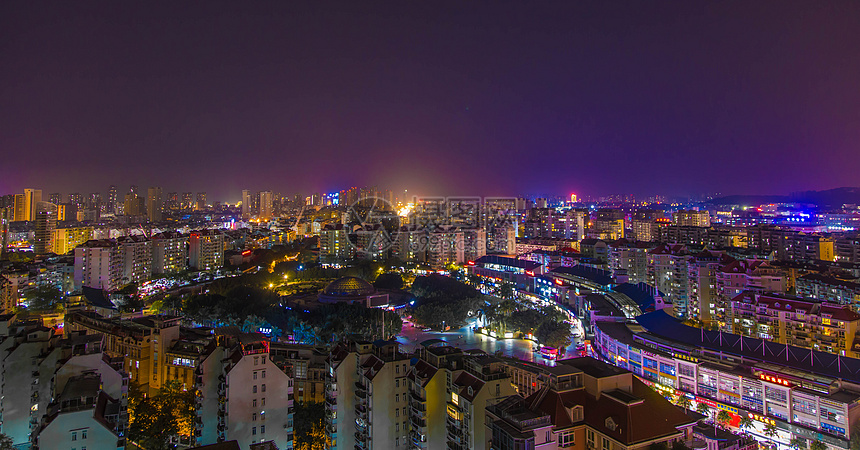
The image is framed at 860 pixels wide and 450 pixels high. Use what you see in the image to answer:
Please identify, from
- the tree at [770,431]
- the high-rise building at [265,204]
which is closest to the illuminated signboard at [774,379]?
the tree at [770,431]

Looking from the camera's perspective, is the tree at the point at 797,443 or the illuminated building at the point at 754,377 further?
the tree at the point at 797,443

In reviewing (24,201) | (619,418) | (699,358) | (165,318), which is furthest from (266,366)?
(24,201)

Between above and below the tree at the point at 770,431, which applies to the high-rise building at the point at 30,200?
above

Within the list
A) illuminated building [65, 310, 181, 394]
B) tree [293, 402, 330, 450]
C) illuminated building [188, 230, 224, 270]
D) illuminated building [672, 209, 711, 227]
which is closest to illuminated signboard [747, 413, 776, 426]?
tree [293, 402, 330, 450]

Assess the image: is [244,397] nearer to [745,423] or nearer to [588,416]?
[588,416]

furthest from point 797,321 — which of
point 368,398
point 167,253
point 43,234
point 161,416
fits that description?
point 43,234

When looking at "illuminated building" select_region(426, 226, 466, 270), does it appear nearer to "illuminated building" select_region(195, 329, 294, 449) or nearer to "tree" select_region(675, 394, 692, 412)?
"tree" select_region(675, 394, 692, 412)

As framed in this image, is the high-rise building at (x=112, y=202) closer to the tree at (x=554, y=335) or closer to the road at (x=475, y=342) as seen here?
the road at (x=475, y=342)

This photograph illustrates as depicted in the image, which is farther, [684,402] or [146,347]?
[684,402]
